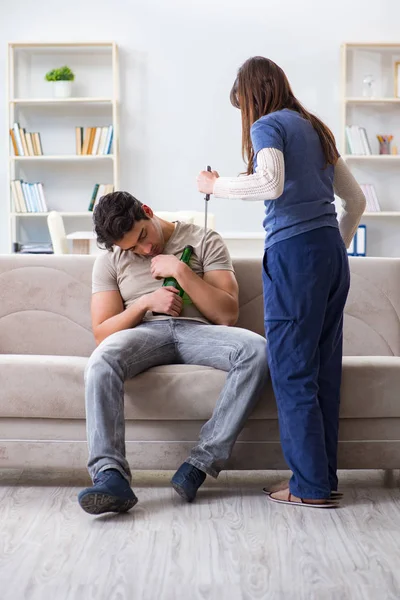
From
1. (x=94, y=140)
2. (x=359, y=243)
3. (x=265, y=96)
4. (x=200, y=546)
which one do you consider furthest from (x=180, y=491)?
(x=94, y=140)

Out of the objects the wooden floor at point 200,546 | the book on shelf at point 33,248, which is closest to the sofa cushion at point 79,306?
the wooden floor at point 200,546

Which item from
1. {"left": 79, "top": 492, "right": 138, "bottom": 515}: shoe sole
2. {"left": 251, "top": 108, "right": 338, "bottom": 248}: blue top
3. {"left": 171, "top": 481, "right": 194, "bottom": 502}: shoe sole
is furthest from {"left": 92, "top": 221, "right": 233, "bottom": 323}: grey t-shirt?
{"left": 79, "top": 492, "right": 138, "bottom": 515}: shoe sole

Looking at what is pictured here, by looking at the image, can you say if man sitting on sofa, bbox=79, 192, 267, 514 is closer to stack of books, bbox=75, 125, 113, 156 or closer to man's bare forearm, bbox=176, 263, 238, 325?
man's bare forearm, bbox=176, 263, 238, 325

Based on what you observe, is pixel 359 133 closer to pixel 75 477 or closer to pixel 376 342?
pixel 376 342

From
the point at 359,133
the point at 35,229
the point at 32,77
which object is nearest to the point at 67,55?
the point at 32,77

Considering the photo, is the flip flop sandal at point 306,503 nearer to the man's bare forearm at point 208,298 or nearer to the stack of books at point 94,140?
the man's bare forearm at point 208,298

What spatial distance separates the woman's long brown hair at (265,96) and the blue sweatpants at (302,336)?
0.88ft

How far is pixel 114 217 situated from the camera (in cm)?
260

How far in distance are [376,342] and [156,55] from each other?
4.24 metres

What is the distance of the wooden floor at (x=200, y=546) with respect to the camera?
175 centimetres

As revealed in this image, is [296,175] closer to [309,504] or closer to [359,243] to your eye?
[309,504]

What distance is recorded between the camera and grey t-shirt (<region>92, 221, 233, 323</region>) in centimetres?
273

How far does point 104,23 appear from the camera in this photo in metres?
6.48

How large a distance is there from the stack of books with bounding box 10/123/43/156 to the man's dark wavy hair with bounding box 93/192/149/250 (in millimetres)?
3911
